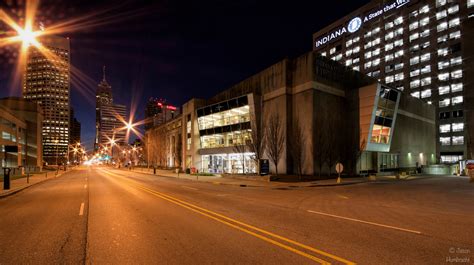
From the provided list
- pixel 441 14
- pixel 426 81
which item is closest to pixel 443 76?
pixel 426 81

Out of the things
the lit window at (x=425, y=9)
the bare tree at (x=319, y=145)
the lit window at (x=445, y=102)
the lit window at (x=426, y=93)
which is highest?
the lit window at (x=425, y=9)

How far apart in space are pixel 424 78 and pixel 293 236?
323 feet

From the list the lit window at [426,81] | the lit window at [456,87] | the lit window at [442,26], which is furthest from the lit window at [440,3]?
the lit window at [456,87]

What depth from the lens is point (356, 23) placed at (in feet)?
347

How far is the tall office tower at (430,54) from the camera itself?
251 feet

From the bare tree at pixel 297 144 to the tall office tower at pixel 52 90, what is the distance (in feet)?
258

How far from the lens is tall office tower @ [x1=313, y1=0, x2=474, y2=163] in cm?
7644

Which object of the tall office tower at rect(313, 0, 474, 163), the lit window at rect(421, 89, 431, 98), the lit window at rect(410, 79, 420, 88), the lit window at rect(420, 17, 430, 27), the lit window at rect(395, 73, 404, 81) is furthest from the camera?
the lit window at rect(395, 73, 404, 81)

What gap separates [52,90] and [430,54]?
498 feet

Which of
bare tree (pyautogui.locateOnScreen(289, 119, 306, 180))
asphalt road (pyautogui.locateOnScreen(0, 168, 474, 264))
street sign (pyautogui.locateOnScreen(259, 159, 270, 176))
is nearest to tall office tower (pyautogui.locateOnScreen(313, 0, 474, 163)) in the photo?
bare tree (pyautogui.locateOnScreen(289, 119, 306, 180))

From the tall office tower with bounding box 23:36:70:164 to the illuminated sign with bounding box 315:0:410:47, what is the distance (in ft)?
324

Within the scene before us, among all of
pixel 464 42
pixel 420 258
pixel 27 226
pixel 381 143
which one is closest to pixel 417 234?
pixel 420 258

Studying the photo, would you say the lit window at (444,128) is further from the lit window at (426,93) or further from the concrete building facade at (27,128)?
the concrete building facade at (27,128)

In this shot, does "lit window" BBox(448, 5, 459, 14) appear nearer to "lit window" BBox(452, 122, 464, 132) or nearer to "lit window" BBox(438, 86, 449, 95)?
"lit window" BBox(438, 86, 449, 95)
